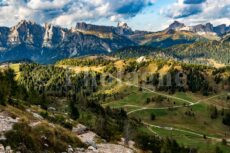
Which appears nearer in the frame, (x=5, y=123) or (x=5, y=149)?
(x=5, y=149)

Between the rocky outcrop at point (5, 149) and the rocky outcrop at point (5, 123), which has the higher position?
the rocky outcrop at point (5, 123)

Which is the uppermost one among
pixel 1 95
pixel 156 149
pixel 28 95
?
pixel 1 95

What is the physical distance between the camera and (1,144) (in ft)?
146

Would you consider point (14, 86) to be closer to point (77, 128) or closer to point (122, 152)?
point (77, 128)

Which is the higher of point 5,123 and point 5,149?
point 5,123

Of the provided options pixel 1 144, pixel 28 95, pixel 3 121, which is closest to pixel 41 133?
pixel 3 121

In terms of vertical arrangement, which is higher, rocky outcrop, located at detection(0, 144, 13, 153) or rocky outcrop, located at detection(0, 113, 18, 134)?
rocky outcrop, located at detection(0, 113, 18, 134)

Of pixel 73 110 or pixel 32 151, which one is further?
pixel 73 110

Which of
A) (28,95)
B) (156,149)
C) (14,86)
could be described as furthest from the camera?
(28,95)

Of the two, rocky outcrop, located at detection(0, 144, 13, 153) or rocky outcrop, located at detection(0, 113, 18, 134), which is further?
rocky outcrop, located at detection(0, 113, 18, 134)

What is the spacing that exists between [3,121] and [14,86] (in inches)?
4368

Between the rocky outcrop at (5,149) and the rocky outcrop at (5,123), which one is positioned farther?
the rocky outcrop at (5,123)

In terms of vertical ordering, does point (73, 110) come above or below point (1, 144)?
below

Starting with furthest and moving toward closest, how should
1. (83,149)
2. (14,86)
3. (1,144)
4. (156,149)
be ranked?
(14,86), (156,149), (83,149), (1,144)
